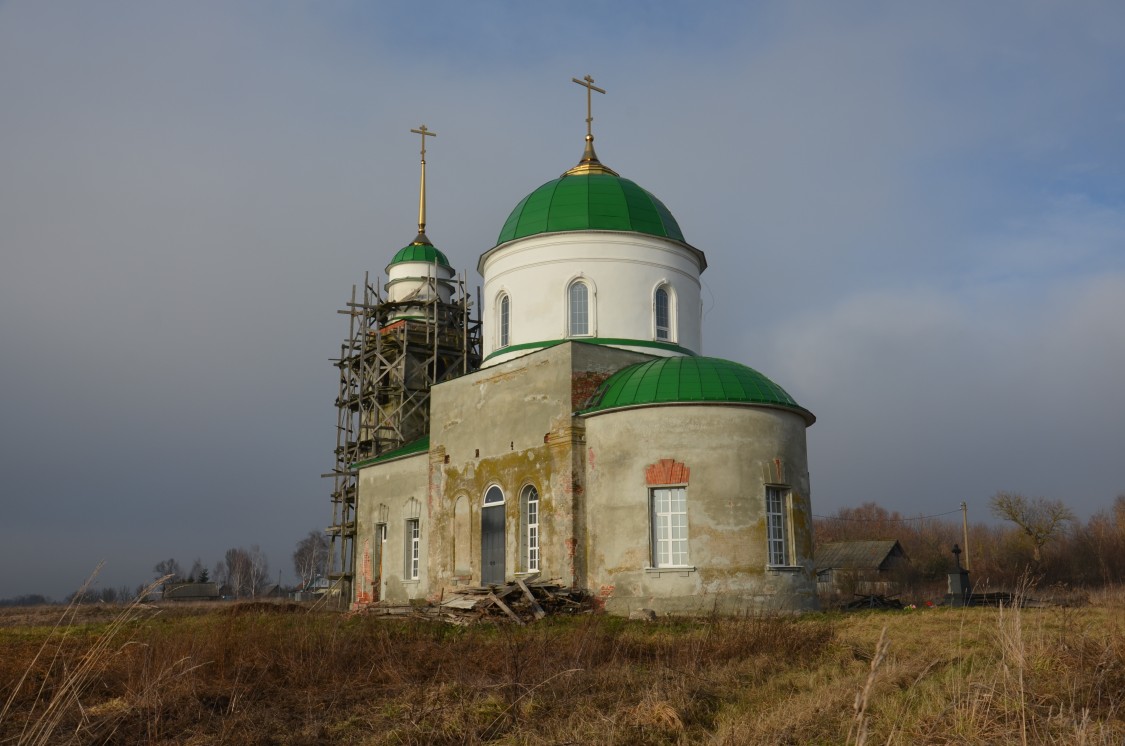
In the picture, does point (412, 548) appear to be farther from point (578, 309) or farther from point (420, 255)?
point (420, 255)

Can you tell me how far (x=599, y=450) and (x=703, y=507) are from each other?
2576 mm

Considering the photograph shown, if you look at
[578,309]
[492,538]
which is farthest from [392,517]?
[578,309]

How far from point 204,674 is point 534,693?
399 centimetres

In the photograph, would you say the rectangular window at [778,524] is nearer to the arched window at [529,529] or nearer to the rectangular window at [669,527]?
the rectangular window at [669,527]

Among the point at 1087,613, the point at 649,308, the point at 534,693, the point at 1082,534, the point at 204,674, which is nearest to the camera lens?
the point at 534,693

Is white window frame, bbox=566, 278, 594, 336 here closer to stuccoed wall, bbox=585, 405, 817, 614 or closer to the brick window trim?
stuccoed wall, bbox=585, 405, 817, 614

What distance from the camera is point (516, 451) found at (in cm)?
2211

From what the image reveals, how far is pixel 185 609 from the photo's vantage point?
2247 cm

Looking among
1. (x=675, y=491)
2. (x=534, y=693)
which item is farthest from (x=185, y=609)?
(x=534, y=693)

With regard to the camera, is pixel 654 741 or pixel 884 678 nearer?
pixel 654 741

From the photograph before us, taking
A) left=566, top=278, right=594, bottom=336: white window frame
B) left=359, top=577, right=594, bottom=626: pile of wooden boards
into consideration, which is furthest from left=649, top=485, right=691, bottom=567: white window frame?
left=566, top=278, right=594, bottom=336: white window frame

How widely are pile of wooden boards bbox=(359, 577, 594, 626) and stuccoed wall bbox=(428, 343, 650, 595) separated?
1.90ft

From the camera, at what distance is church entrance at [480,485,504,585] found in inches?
878

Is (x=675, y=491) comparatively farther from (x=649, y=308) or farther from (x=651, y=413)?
(x=649, y=308)
